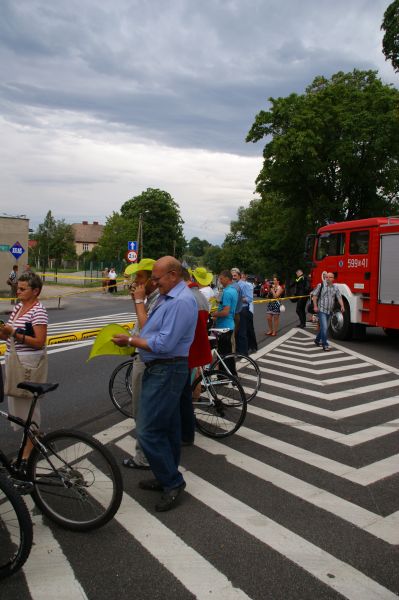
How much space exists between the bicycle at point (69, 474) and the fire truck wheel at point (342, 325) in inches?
410

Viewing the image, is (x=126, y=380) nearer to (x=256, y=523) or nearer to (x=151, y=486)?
(x=151, y=486)

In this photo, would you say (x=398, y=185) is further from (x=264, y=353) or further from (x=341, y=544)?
(x=341, y=544)

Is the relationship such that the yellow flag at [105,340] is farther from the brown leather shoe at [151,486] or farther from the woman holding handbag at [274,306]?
the woman holding handbag at [274,306]

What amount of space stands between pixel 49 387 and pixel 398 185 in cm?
3456

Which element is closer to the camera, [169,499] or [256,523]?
[256,523]

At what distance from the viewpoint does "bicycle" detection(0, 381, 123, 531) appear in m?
3.40

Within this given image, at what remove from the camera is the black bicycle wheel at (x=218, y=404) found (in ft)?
18.3

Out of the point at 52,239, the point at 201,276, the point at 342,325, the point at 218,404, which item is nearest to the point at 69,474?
the point at 218,404

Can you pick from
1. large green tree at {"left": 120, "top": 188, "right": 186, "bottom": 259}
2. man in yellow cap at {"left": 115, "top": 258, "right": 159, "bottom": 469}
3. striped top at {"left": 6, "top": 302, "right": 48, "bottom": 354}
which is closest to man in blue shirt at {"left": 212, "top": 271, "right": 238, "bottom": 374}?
man in yellow cap at {"left": 115, "top": 258, "right": 159, "bottom": 469}

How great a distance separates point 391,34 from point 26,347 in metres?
20.9

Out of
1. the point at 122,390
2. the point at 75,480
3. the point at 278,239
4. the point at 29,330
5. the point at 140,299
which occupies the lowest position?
the point at 122,390

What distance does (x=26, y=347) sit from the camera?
13.8 ft

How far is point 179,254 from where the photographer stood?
3130 inches

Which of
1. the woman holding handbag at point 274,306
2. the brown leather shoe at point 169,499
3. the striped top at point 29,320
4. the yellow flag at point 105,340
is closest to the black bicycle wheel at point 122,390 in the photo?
the yellow flag at point 105,340
